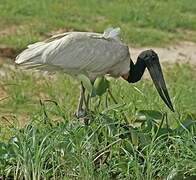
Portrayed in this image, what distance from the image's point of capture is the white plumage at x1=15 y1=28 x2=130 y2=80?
5719 mm

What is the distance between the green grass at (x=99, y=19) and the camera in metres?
10.9

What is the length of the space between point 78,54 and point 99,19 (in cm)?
605

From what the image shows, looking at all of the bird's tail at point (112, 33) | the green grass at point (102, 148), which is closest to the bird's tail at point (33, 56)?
the bird's tail at point (112, 33)

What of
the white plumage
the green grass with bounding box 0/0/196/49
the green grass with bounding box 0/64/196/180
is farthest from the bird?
the green grass with bounding box 0/0/196/49

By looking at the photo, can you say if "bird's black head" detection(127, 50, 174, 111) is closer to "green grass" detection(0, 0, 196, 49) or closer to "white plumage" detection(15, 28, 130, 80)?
"white plumage" detection(15, 28, 130, 80)

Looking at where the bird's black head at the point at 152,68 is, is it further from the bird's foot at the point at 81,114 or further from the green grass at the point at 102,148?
the green grass at the point at 102,148

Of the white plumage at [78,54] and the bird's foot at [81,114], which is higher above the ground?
the white plumage at [78,54]

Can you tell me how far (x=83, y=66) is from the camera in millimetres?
5859

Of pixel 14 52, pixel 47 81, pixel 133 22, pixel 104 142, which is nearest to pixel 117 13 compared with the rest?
pixel 133 22

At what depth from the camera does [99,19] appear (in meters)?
11.8

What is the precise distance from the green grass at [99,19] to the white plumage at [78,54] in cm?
405

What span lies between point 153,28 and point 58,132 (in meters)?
7.39

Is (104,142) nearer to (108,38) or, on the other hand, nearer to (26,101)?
(108,38)

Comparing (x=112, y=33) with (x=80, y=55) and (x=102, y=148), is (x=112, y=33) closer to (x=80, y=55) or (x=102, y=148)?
(x=80, y=55)
